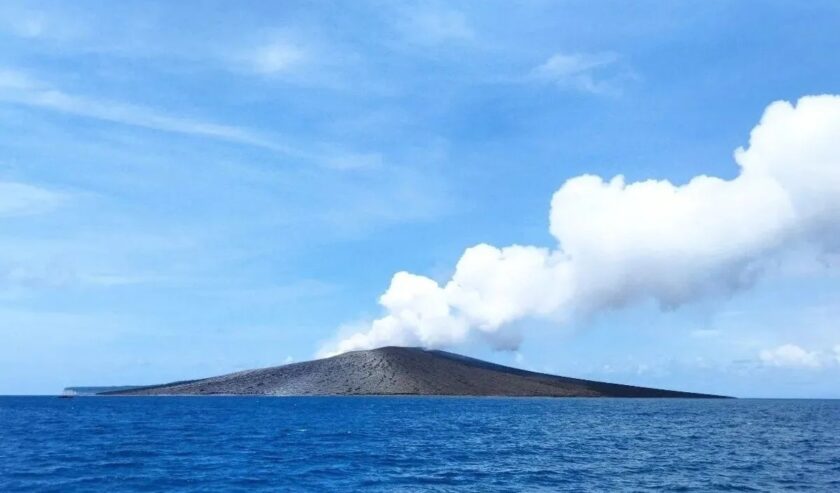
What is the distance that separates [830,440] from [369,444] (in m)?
45.4

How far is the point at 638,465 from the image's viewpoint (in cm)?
5222

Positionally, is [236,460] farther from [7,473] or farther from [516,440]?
[516,440]

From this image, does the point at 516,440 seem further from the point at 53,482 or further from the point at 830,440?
the point at 53,482

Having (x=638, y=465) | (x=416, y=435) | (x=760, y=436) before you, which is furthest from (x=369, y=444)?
(x=760, y=436)

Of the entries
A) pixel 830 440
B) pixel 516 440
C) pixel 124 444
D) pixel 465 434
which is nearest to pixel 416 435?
pixel 465 434

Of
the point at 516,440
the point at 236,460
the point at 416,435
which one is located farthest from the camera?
the point at 416,435

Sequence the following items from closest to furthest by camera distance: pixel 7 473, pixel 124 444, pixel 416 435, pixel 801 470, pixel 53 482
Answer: pixel 53 482, pixel 7 473, pixel 801 470, pixel 124 444, pixel 416 435

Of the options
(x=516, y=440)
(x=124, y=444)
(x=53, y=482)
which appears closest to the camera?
(x=53, y=482)

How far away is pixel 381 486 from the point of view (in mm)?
42938

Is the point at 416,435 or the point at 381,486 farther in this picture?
the point at 416,435

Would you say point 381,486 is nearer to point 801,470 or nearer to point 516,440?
point 801,470

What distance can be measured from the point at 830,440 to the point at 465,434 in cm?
3576

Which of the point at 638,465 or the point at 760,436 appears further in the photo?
the point at 760,436

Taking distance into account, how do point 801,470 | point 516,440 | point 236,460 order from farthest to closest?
point 516,440 → point 236,460 → point 801,470
